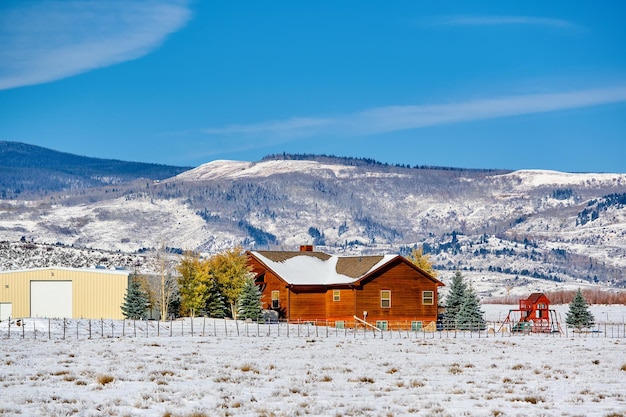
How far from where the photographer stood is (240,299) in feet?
247

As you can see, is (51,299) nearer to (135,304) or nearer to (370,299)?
(135,304)

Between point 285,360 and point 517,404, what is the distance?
48.5ft

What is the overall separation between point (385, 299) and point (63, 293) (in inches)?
1027

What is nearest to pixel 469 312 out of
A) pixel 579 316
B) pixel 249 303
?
pixel 579 316

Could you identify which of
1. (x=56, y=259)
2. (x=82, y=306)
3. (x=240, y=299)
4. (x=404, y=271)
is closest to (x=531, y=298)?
(x=404, y=271)

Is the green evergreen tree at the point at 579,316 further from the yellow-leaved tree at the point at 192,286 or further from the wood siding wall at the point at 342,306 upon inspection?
the yellow-leaved tree at the point at 192,286

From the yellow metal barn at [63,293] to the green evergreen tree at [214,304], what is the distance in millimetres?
6729

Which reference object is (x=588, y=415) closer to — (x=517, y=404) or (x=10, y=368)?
(x=517, y=404)

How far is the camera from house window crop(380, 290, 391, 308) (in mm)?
78125

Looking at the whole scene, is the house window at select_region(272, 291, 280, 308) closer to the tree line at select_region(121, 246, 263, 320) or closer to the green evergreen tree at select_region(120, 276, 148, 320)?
the tree line at select_region(121, 246, 263, 320)

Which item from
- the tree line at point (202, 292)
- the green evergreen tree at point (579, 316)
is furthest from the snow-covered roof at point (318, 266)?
the green evergreen tree at point (579, 316)

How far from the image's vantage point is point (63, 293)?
3172 inches

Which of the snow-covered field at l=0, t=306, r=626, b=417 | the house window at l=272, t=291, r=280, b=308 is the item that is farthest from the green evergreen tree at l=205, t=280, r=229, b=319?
the snow-covered field at l=0, t=306, r=626, b=417

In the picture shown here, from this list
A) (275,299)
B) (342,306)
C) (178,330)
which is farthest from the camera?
(275,299)
